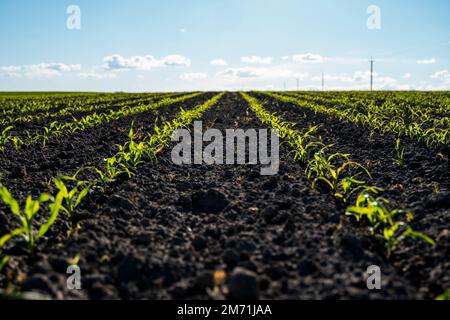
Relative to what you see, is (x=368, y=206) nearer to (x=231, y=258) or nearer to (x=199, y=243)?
(x=231, y=258)

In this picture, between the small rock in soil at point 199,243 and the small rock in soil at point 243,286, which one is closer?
the small rock in soil at point 243,286

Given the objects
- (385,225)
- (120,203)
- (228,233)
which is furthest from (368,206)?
(120,203)

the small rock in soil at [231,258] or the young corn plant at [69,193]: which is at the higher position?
the young corn plant at [69,193]

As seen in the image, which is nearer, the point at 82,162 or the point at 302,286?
the point at 302,286

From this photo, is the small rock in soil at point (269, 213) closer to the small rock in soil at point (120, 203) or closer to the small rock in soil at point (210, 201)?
the small rock in soil at point (210, 201)

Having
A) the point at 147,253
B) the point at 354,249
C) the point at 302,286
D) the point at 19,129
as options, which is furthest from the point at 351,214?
the point at 19,129

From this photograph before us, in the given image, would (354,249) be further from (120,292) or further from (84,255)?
(84,255)

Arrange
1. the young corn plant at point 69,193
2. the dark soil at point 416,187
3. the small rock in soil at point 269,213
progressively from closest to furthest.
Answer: the dark soil at point 416,187, the young corn plant at point 69,193, the small rock in soil at point 269,213

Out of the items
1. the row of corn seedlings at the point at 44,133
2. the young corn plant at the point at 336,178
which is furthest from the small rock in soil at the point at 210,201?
the row of corn seedlings at the point at 44,133

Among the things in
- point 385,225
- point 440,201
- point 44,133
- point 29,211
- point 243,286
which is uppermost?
point 44,133

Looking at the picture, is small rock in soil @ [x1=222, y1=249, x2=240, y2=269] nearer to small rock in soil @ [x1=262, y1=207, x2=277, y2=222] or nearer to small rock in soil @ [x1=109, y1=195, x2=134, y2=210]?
small rock in soil @ [x1=262, y1=207, x2=277, y2=222]

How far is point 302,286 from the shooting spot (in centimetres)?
204
